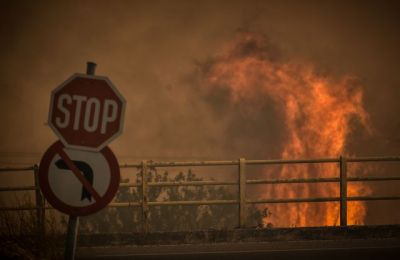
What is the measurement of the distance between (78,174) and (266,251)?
4.66 m

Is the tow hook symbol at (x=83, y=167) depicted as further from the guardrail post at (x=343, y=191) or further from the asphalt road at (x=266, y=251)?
the guardrail post at (x=343, y=191)

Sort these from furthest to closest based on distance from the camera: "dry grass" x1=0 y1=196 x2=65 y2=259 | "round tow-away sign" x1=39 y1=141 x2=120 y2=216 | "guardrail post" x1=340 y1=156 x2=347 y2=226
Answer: "guardrail post" x1=340 y1=156 x2=347 y2=226 < "dry grass" x1=0 y1=196 x2=65 y2=259 < "round tow-away sign" x1=39 y1=141 x2=120 y2=216

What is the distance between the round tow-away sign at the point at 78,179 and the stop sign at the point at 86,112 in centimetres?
8

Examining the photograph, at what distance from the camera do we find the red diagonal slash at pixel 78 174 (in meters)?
4.38

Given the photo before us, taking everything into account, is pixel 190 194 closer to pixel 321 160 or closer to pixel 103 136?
pixel 321 160

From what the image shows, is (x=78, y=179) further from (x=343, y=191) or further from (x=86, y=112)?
(x=343, y=191)

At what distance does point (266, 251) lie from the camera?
332 inches

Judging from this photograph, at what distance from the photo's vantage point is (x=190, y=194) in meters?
28.3

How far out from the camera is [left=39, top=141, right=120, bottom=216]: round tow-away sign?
172 inches

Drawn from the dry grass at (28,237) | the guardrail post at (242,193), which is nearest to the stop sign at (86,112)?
the dry grass at (28,237)

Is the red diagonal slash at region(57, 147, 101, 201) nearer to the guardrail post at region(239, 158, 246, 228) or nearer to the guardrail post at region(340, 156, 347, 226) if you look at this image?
the guardrail post at region(239, 158, 246, 228)

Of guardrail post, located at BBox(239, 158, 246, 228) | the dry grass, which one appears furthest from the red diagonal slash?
guardrail post, located at BBox(239, 158, 246, 228)

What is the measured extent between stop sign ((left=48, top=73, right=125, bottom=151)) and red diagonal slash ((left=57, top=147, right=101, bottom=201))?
3.3 inches

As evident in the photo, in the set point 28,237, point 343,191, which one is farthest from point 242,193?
point 28,237
